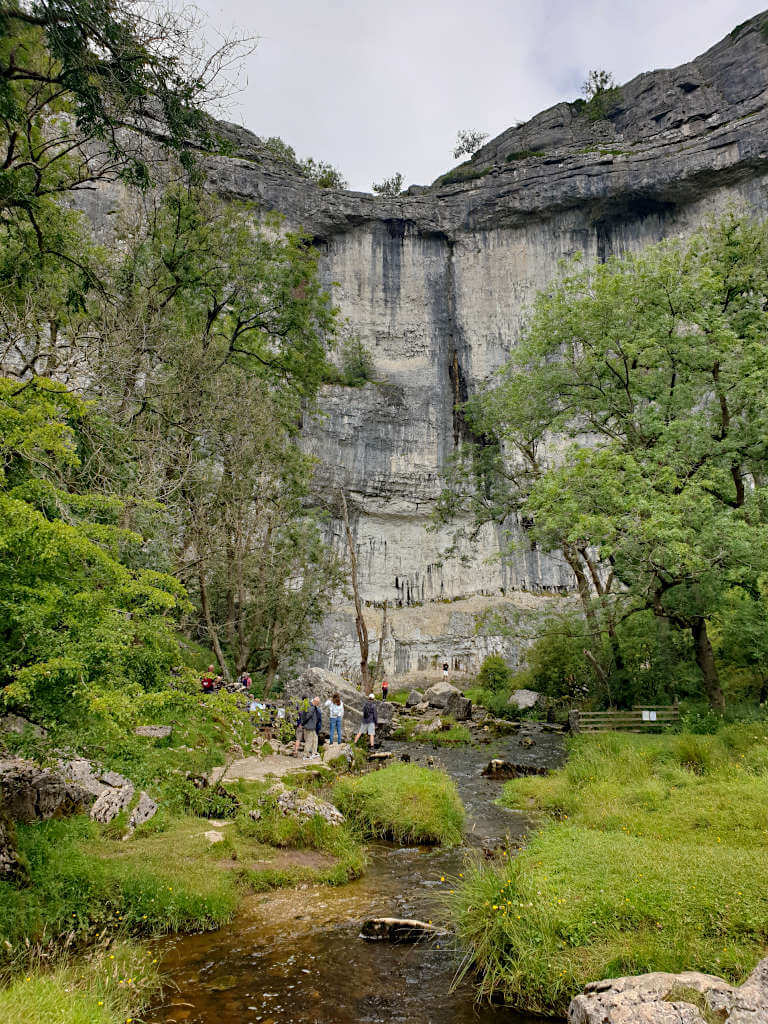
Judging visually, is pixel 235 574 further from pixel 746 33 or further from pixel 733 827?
pixel 746 33

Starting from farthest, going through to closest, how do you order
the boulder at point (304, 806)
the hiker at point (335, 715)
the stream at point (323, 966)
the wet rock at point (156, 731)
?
1. the hiker at point (335, 715)
2. the wet rock at point (156, 731)
3. the boulder at point (304, 806)
4. the stream at point (323, 966)

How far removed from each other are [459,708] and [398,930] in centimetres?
2034

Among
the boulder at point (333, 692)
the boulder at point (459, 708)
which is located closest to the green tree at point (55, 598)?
the boulder at point (333, 692)

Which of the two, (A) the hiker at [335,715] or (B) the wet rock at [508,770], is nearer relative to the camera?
(B) the wet rock at [508,770]

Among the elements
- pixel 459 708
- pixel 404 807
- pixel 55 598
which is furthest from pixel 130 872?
pixel 459 708

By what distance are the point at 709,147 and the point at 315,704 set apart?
47987 mm

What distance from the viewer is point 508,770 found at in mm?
14328

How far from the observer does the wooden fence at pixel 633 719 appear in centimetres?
1495

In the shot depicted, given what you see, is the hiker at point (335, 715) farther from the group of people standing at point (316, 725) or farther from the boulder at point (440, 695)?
the boulder at point (440, 695)

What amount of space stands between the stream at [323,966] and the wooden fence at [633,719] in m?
8.67

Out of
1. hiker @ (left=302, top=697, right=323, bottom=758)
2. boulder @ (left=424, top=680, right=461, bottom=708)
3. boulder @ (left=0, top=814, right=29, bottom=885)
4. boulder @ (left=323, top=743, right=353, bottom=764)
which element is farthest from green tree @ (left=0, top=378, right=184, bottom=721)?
boulder @ (left=424, top=680, right=461, bottom=708)

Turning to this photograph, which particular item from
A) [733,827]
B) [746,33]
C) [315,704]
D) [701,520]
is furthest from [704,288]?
[746,33]

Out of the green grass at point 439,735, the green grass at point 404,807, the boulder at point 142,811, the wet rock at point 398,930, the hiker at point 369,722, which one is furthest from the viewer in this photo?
the green grass at point 439,735

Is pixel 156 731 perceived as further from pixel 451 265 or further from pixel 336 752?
pixel 451 265
